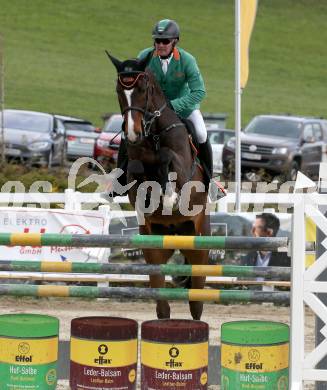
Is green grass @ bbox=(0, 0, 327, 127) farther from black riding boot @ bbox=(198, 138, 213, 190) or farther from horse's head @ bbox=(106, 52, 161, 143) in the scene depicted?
horse's head @ bbox=(106, 52, 161, 143)

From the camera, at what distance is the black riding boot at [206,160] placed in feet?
26.2

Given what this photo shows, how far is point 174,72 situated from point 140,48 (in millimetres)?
38664

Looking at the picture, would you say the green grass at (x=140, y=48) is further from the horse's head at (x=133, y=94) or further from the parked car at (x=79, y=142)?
the horse's head at (x=133, y=94)

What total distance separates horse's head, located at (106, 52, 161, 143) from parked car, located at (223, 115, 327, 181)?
11.9 metres

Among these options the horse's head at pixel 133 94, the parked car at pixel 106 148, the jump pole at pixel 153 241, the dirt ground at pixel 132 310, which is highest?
the horse's head at pixel 133 94

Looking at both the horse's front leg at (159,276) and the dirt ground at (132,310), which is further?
the dirt ground at (132,310)

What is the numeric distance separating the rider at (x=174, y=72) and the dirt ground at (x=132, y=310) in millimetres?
2876

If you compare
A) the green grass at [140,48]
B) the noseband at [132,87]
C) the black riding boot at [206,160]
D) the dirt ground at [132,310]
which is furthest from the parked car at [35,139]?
the green grass at [140,48]

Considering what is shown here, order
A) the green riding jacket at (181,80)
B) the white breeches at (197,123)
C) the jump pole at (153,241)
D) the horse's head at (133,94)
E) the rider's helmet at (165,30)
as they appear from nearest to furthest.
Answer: the jump pole at (153,241) → the horse's head at (133,94) → the rider's helmet at (165,30) → the green riding jacket at (181,80) → the white breeches at (197,123)

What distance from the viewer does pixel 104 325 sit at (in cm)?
525

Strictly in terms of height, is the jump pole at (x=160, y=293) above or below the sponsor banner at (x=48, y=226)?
above

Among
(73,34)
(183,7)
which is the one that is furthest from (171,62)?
(183,7)

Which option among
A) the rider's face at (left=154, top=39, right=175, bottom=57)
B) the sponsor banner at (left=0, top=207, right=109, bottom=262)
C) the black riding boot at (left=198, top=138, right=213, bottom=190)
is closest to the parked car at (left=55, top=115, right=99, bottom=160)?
the sponsor banner at (left=0, top=207, right=109, bottom=262)

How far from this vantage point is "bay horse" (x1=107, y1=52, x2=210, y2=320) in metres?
7.01
